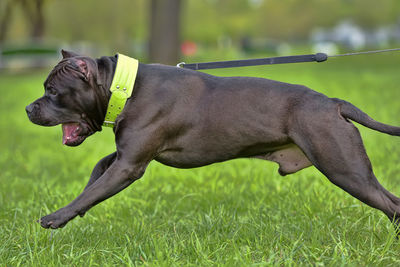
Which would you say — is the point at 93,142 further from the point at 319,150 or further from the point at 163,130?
the point at 319,150

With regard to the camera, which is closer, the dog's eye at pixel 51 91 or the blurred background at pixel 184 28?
the dog's eye at pixel 51 91

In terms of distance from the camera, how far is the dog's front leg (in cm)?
336

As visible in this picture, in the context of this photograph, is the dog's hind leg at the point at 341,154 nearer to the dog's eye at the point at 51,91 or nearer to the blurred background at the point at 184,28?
the dog's eye at the point at 51,91

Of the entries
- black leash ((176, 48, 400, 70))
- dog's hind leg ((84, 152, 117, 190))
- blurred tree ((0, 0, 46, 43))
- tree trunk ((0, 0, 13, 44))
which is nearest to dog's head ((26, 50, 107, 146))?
dog's hind leg ((84, 152, 117, 190))

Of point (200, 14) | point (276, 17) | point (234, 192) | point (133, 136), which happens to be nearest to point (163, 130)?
point (133, 136)

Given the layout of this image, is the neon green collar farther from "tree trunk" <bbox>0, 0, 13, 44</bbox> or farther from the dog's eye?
"tree trunk" <bbox>0, 0, 13, 44</bbox>

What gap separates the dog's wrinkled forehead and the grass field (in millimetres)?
1085


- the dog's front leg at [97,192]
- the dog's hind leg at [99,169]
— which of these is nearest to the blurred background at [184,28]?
the dog's hind leg at [99,169]

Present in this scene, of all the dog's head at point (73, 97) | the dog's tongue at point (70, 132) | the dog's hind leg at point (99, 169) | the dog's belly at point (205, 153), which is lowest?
the dog's hind leg at point (99, 169)

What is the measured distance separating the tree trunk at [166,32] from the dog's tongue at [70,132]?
38.7 ft

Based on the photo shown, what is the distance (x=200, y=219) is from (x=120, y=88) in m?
1.35

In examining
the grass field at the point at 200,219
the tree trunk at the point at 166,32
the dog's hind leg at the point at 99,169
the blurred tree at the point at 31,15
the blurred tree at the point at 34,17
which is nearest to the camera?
the grass field at the point at 200,219

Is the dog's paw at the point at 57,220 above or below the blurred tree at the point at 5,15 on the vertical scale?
above

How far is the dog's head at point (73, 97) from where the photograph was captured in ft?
11.5
